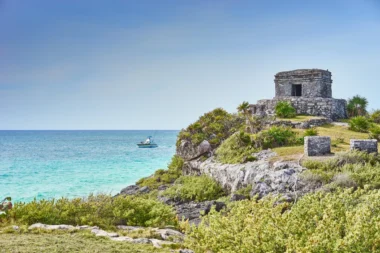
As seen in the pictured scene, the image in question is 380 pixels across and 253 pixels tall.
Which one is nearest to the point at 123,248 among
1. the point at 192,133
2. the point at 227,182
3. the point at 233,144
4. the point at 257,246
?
the point at 257,246

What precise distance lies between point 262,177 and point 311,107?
1330 cm

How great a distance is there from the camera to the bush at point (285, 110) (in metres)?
27.3

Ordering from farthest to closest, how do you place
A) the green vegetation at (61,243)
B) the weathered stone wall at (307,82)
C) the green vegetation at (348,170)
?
the weathered stone wall at (307,82), the green vegetation at (348,170), the green vegetation at (61,243)

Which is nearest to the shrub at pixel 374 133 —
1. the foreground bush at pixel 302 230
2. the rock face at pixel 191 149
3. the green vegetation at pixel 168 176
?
the rock face at pixel 191 149

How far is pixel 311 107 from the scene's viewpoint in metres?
28.3

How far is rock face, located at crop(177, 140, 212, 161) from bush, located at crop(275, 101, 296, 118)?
20.7 feet

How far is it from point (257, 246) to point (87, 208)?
23.5 feet

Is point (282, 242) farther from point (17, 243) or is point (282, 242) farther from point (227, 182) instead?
point (227, 182)

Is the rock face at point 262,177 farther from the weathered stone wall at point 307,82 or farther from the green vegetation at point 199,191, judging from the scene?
the weathered stone wall at point 307,82

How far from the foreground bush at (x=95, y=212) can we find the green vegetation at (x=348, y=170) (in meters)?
6.71

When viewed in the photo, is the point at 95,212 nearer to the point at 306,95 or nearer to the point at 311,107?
the point at 311,107

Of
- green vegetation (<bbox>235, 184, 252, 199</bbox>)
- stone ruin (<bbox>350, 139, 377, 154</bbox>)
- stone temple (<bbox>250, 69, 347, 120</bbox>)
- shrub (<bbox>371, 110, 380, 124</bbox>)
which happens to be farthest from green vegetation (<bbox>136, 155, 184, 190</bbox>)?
shrub (<bbox>371, 110, 380, 124</bbox>)

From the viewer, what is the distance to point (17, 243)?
7.82m

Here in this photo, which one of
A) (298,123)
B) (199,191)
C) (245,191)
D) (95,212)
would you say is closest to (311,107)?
(298,123)
